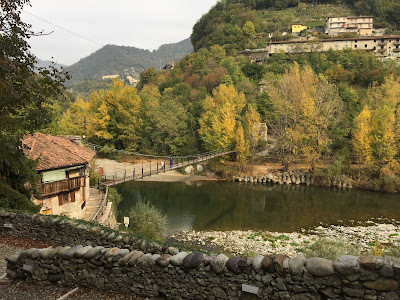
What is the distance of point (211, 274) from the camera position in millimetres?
3943

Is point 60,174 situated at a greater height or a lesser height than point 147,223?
greater

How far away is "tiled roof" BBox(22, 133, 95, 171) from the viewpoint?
41.9 feet

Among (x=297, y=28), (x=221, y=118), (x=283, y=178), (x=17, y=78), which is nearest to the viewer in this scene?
(x=17, y=78)

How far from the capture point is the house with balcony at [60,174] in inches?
500

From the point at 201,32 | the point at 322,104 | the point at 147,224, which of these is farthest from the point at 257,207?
the point at 201,32

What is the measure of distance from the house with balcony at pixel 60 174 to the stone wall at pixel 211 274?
8424 millimetres

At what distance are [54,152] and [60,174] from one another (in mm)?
1132

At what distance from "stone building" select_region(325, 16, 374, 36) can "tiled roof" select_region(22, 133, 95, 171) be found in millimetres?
53546

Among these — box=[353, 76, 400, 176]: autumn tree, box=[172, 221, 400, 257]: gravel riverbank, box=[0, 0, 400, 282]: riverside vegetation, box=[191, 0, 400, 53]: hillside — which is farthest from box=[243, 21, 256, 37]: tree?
box=[172, 221, 400, 257]: gravel riverbank

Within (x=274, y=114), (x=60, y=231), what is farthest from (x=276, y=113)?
(x=60, y=231)

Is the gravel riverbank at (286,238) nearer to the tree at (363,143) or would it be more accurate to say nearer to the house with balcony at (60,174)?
the house with balcony at (60,174)

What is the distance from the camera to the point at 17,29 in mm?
4801

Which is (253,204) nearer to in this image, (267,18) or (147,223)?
(147,223)

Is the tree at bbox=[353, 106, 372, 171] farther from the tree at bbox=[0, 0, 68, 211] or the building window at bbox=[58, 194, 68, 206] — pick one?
the tree at bbox=[0, 0, 68, 211]
